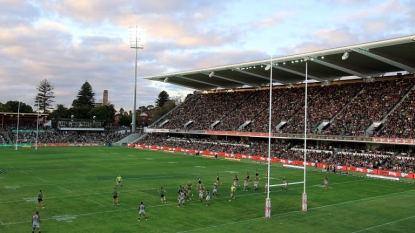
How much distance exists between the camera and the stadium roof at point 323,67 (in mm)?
47531

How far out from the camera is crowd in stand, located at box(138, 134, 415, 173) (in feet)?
155

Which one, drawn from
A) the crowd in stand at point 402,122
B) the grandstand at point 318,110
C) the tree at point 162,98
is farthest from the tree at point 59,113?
the crowd in stand at point 402,122

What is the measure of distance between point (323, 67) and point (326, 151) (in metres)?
13.2

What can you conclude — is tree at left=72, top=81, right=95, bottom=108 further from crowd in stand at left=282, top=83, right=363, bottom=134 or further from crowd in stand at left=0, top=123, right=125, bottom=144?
crowd in stand at left=282, top=83, right=363, bottom=134

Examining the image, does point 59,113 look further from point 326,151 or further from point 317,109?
point 326,151

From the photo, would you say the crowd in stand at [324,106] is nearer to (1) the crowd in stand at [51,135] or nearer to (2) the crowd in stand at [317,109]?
(2) the crowd in stand at [317,109]

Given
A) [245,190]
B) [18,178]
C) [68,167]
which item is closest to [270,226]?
[245,190]

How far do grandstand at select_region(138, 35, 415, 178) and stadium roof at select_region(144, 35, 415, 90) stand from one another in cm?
11

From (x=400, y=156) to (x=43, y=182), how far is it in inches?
1594

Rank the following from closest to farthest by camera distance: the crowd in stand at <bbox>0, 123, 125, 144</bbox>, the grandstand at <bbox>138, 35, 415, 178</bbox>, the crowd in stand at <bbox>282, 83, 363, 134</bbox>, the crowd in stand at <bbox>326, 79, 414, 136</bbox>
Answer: the grandstand at <bbox>138, 35, 415, 178</bbox> → the crowd in stand at <bbox>326, 79, 414, 136</bbox> → the crowd in stand at <bbox>282, 83, 363, 134</bbox> → the crowd in stand at <bbox>0, 123, 125, 144</bbox>

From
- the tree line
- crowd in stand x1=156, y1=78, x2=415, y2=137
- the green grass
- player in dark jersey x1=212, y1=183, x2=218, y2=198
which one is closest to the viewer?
the green grass

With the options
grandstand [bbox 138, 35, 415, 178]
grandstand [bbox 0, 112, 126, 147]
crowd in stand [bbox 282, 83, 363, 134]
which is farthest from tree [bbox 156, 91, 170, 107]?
crowd in stand [bbox 282, 83, 363, 134]

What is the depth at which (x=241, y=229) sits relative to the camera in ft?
68.7

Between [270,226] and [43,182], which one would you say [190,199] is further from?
[43,182]
